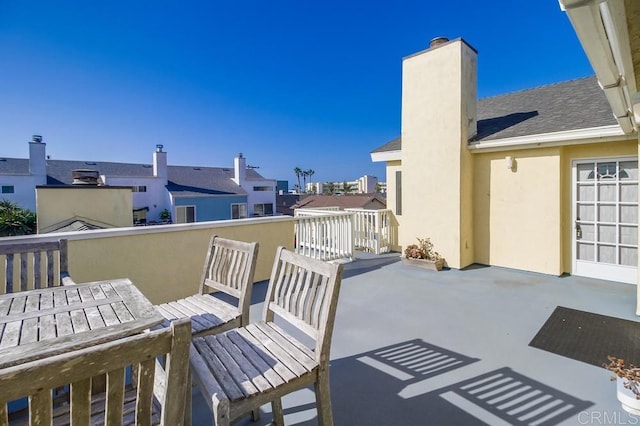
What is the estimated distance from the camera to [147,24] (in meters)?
8.45

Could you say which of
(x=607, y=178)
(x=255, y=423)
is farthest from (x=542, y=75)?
(x=255, y=423)

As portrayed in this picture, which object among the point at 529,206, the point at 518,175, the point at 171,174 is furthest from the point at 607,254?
the point at 171,174

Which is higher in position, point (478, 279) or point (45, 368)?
point (45, 368)

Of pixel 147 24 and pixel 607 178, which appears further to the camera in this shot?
pixel 147 24

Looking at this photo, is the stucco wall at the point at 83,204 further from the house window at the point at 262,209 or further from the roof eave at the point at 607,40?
the house window at the point at 262,209

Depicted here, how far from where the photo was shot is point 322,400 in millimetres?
1666

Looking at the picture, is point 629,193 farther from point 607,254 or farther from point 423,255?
point 423,255

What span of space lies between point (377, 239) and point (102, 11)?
28.6ft

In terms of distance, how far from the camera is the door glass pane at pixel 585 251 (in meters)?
5.23

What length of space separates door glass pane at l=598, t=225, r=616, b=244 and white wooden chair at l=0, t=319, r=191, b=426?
263 inches

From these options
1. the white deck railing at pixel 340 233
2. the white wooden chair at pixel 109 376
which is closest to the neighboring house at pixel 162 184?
the white deck railing at pixel 340 233

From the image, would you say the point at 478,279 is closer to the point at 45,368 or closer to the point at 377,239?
the point at 377,239

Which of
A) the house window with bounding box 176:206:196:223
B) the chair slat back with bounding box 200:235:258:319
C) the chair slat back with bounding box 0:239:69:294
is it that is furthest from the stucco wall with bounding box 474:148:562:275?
the house window with bounding box 176:206:196:223

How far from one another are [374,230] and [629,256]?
181 inches
